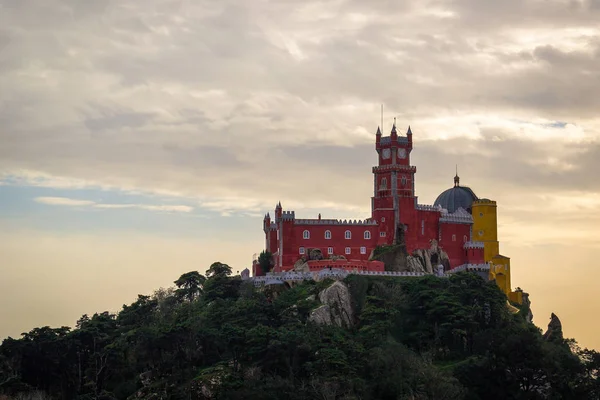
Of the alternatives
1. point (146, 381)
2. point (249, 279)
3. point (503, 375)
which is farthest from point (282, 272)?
point (503, 375)

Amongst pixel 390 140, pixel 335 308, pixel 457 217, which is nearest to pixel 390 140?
pixel 390 140

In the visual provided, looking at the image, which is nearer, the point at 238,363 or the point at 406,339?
the point at 238,363

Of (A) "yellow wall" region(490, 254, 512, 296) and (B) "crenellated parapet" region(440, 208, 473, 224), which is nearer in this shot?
(A) "yellow wall" region(490, 254, 512, 296)

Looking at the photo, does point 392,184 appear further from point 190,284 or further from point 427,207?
point 190,284

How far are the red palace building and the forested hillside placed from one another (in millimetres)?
6950

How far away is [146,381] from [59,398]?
11938 millimetres

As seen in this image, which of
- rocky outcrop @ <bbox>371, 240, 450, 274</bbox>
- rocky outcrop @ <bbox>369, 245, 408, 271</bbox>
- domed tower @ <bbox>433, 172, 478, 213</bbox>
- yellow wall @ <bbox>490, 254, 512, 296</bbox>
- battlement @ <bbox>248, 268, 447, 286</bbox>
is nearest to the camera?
battlement @ <bbox>248, 268, 447, 286</bbox>

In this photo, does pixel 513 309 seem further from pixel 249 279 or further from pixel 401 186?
pixel 249 279

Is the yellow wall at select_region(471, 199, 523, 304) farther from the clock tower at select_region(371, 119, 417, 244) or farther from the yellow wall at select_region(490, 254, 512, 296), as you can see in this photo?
the clock tower at select_region(371, 119, 417, 244)

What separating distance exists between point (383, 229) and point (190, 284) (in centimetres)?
2683

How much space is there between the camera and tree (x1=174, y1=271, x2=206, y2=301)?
147000 mm

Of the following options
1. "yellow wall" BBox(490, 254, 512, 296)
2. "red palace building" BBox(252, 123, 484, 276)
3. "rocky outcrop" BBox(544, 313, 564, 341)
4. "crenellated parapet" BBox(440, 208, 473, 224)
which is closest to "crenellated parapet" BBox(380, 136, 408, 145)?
"red palace building" BBox(252, 123, 484, 276)

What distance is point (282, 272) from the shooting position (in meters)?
140

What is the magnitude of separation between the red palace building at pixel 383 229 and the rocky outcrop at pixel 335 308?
256 inches
